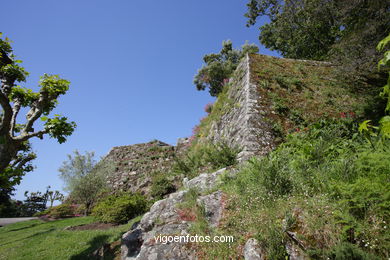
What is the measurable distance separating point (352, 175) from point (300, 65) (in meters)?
9.90

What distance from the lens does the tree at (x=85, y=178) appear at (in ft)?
48.5

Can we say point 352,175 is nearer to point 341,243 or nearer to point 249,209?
point 341,243

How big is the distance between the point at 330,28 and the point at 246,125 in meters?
17.5

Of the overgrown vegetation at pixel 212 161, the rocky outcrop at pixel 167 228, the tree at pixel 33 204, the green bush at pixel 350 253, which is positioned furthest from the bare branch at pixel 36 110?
the tree at pixel 33 204

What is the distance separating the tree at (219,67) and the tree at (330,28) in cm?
349

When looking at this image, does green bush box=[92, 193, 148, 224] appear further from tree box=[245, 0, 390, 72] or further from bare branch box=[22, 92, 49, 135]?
tree box=[245, 0, 390, 72]

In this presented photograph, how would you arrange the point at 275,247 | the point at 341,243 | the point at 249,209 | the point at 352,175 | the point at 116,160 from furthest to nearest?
the point at 116,160, the point at 249,209, the point at 352,175, the point at 275,247, the point at 341,243

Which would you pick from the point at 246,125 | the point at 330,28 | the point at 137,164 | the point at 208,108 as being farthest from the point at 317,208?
the point at 330,28

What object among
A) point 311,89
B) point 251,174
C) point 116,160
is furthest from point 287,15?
point 116,160

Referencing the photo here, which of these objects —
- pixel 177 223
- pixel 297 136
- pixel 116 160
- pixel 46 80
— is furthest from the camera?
pixel 116 160

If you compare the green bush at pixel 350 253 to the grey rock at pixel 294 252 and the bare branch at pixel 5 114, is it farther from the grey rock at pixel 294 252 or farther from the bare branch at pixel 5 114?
the bare branch at pixel 5 114

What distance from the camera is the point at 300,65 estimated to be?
10766 mm

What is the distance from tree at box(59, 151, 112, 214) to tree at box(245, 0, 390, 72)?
17.9 m

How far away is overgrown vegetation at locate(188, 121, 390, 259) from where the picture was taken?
6.69ft
